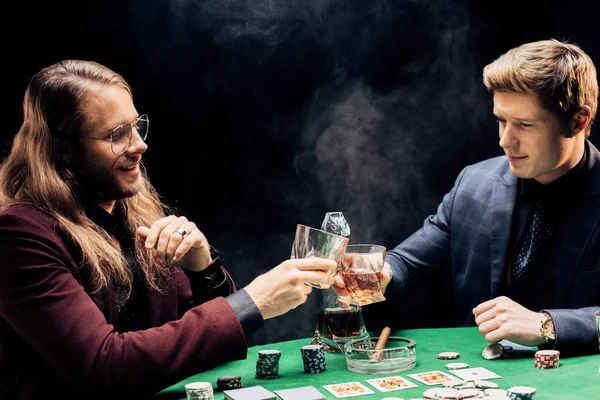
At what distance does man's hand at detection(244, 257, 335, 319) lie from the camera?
82.7 inches

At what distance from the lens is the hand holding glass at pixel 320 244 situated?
209cm

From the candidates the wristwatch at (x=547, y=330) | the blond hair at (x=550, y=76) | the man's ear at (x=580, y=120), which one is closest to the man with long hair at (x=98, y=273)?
the wristwatch at (x=547, y=330)

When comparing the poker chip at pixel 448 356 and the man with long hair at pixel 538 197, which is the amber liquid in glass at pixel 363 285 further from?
the man with long hair at pixel 538 197

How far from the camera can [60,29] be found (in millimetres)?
3504

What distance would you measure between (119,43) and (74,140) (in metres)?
1.45

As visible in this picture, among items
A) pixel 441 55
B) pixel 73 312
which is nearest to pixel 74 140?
pixel 73 312

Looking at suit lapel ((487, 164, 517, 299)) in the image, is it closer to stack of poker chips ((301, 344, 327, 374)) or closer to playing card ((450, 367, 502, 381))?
playing card ((450, 367, 502, 381))

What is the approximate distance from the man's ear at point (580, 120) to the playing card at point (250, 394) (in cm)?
186

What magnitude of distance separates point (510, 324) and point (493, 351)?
4.3 inches

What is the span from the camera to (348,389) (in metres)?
2.00

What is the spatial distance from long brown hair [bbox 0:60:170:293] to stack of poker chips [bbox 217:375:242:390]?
508 mm

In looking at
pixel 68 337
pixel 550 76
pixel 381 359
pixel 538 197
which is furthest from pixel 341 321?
pixel 550 76

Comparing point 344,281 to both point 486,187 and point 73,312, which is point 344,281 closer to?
point 73,312

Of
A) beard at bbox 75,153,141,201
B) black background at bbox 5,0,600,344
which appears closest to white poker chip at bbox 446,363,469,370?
beard at bbox 75,153,141,201
